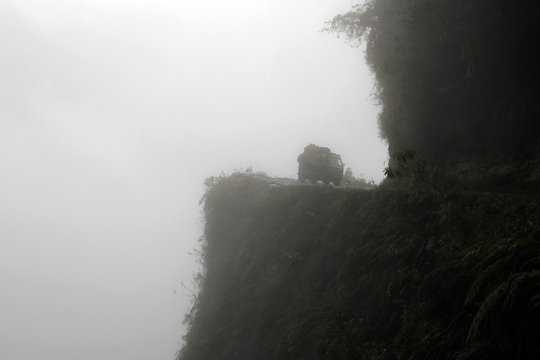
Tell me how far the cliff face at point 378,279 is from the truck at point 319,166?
511 cm

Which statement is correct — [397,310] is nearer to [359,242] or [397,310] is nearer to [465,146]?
[359,242]

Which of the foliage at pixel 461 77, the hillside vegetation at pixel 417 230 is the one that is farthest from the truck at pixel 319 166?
the foliage at pixel 461 77

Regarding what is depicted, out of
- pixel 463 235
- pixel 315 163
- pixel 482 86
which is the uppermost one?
pixel 315 163

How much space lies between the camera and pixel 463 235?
8.45m

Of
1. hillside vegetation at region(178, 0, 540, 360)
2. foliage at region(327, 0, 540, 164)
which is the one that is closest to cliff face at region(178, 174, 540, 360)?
hillside vegetation at region(178, 0, 540, 360)

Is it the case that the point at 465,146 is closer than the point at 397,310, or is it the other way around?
the point at 397,310

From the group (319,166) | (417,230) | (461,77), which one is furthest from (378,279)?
(319,166)

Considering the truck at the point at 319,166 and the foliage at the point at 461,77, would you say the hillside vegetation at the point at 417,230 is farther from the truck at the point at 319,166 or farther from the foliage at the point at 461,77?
the truck at the point at 319,166

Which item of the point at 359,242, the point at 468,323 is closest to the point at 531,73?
the point at 359,242

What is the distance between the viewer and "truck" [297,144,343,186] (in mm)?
25109

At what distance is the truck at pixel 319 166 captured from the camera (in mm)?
25109

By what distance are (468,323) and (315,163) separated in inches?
760

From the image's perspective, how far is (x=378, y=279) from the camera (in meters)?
10.0

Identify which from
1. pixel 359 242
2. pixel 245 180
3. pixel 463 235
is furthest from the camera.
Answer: pixel 245 180
